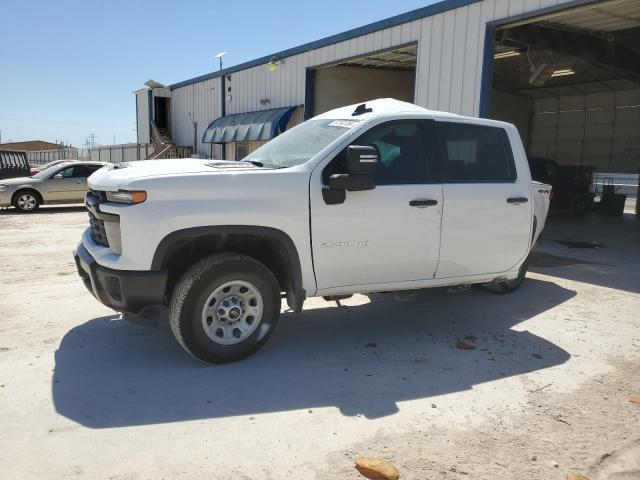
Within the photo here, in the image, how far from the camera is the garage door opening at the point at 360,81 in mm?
15773

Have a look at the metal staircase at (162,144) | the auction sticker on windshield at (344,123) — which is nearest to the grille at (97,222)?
the auction sticker on windshield at (344,123)

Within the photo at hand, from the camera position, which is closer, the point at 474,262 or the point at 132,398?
the point at 132,398

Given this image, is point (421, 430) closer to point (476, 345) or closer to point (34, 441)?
point (476, 345)

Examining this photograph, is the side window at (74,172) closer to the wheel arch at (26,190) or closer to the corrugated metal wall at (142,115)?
the wheel arch at (26,190)

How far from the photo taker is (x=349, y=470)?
8.92 ft

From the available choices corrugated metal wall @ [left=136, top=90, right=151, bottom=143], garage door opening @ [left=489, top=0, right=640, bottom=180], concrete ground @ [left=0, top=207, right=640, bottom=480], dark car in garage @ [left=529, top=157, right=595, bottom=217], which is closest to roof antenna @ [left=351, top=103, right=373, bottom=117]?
concrete ground @ [left=0, top=207, right=640, bottom=480]

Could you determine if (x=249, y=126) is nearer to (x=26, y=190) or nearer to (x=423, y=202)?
(x=26, y=190)

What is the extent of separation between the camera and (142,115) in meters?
28.3

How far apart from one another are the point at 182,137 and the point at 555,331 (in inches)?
898

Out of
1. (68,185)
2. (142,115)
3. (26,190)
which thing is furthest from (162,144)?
(26,190)

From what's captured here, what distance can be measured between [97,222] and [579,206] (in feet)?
53.2

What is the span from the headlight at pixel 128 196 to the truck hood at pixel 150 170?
0.05m

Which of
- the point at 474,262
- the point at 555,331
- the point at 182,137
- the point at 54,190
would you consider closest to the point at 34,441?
the point at 474,262

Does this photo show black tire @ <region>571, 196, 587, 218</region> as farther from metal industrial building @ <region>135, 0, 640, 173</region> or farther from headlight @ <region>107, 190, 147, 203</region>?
headlight @ <region>107, 190, 147, 203</region>
